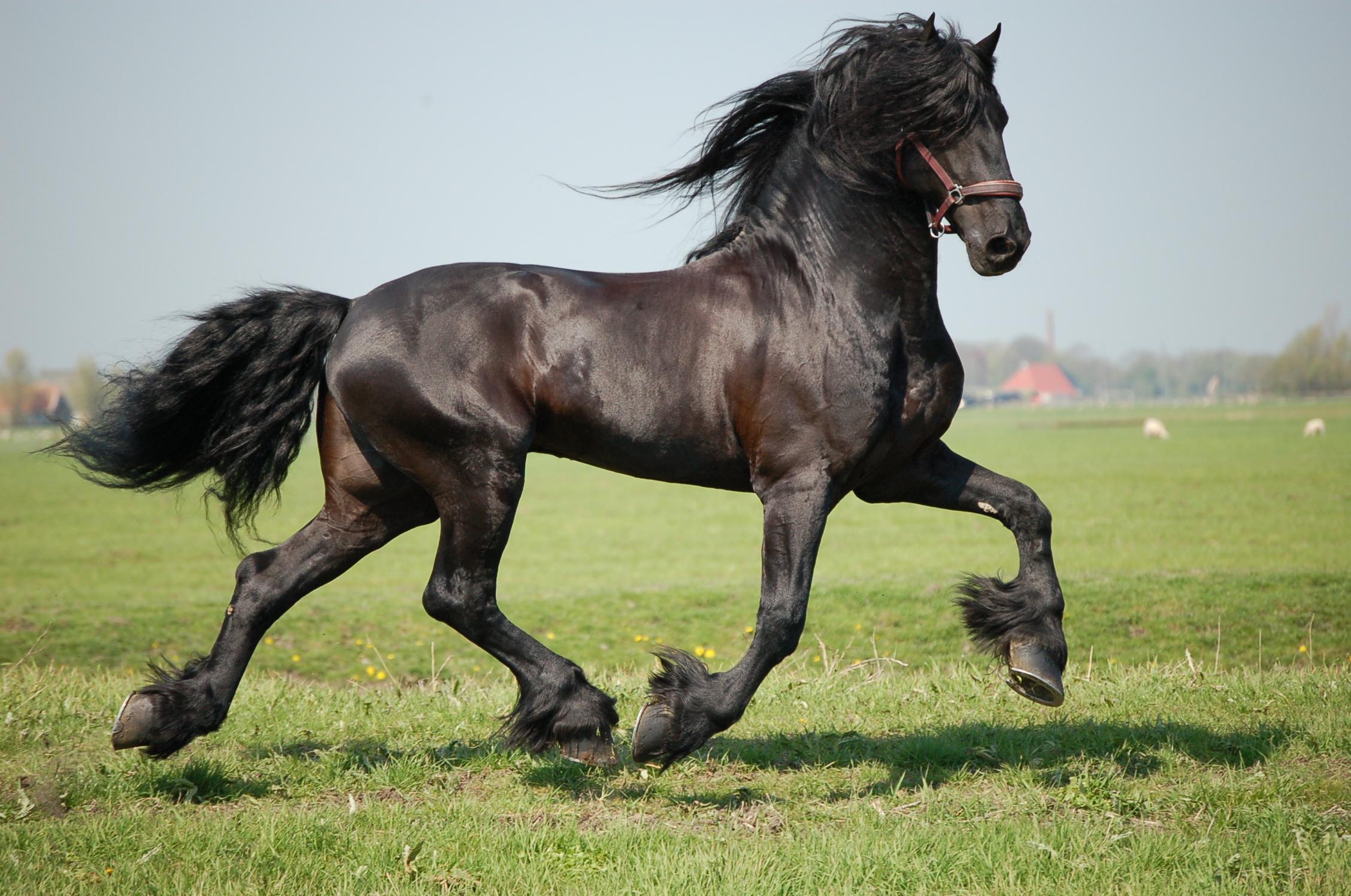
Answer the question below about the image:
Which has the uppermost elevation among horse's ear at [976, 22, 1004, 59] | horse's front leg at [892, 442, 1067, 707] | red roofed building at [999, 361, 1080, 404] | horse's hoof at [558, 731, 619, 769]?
red roofed building at [999, 361, 1080, 404]

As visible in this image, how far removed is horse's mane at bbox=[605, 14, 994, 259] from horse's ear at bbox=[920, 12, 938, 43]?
0.01 meters

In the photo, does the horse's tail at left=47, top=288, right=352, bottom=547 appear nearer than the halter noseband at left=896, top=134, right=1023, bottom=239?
No

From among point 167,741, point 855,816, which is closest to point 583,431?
point 855,816

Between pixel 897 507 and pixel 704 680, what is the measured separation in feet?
93.4

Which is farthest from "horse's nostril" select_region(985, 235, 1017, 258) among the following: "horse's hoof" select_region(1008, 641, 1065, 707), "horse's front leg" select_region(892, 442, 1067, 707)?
"horse's hoof" select_region(1008, 641, 1065, 707)

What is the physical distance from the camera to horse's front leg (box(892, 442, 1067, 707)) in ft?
14.0

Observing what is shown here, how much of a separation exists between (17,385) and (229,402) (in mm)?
138293

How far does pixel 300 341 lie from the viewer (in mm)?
4730

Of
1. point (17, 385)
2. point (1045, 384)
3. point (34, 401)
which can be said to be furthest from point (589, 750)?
point (1045, 384)

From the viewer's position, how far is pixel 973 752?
4.78 meters

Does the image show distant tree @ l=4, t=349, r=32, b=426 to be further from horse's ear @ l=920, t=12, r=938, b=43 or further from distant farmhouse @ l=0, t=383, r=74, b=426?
horse's ear @ l=920, t=12, r=938, b=43

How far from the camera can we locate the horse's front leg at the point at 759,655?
12.8 ft

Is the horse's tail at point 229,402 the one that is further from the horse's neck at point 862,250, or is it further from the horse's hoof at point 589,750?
the horse's neck at point 862,250

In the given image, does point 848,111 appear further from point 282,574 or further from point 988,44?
point 282,574
